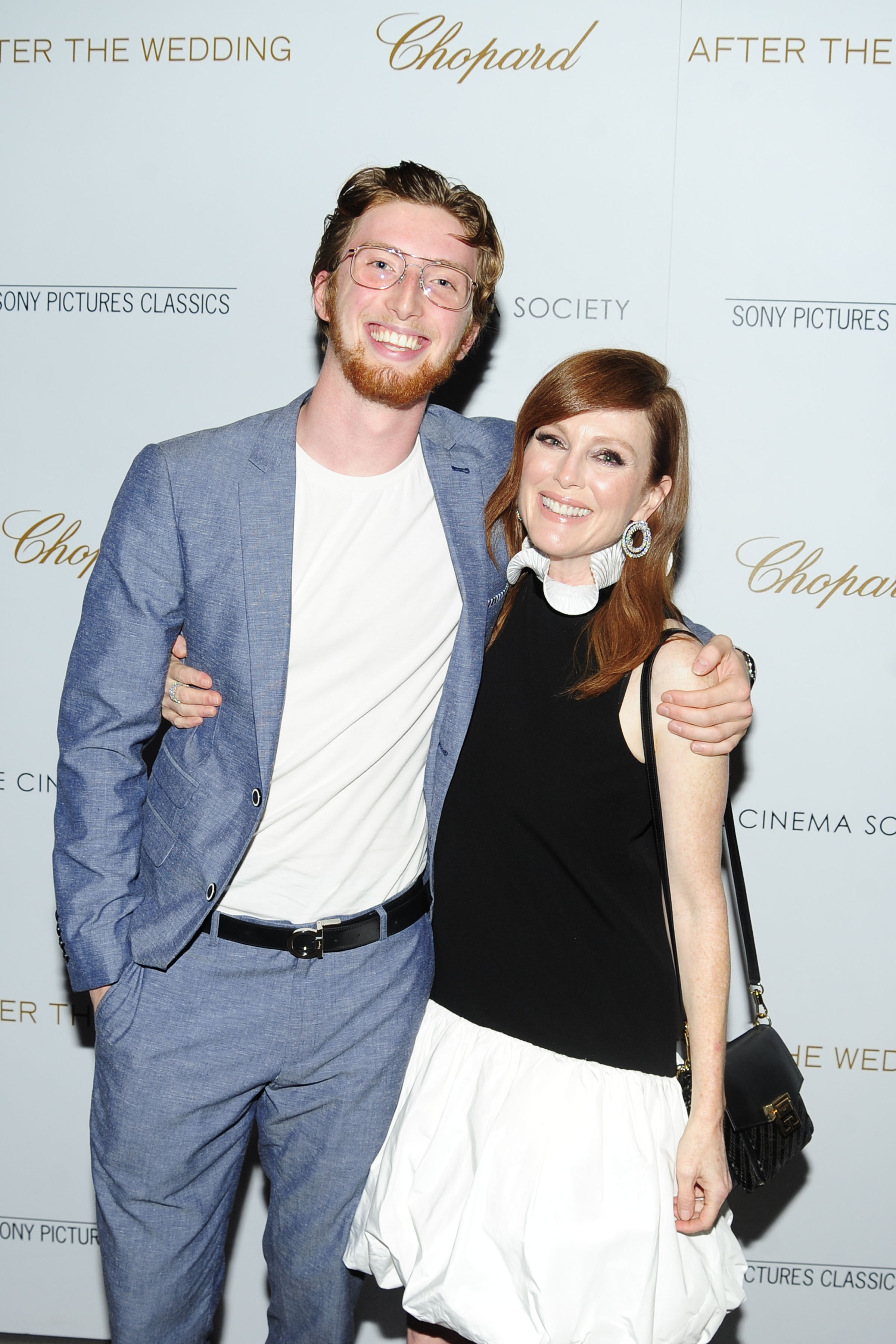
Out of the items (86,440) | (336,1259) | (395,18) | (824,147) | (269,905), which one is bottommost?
(336,1259)

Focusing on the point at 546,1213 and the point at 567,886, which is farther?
the point at 567,886

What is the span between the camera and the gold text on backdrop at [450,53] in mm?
2387

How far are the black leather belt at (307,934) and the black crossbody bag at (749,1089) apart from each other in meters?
0.54

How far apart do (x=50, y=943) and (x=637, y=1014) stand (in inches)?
66.4

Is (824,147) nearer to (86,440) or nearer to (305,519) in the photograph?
(305,519)

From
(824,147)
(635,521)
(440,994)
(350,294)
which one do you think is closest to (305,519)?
(350,294)

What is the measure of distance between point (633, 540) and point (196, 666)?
0.80 meters

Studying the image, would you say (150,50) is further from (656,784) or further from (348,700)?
(656,784)

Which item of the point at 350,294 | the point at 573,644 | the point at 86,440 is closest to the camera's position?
the point at 573,644

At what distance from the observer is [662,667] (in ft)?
5.59

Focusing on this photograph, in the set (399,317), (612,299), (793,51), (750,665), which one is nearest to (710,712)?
(750,665)

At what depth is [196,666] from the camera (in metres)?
1.92

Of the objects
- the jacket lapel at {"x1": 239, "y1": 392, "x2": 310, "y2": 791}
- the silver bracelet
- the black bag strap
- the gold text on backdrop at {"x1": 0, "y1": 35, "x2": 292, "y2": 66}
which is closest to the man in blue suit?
the jacket lapel at {"x1": 239, "y1": 392, "x2": 310, "y2": 791}

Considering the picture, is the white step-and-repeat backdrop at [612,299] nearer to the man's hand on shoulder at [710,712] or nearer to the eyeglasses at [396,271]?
the eyeglasses at [396,271]
